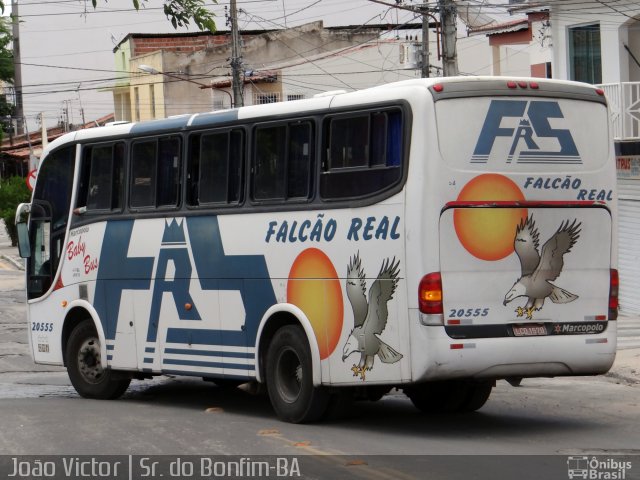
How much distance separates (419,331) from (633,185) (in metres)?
16.0

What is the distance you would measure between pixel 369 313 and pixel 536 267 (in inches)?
60.4

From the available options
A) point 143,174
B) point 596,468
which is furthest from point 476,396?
point 143,174

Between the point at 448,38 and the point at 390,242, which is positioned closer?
the point at 390,242

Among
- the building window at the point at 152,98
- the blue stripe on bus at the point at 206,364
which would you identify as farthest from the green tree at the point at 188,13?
the building window at the point at 152,98

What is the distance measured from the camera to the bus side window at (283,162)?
39.4 ft

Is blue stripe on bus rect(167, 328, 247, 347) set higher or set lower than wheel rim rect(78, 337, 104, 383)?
higher

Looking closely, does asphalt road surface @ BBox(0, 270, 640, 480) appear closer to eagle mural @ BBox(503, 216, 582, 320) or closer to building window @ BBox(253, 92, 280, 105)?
eagle mural @ BBox(503, 216, 582, 320)

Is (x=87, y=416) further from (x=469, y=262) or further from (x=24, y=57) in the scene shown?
(x=24, y=57)

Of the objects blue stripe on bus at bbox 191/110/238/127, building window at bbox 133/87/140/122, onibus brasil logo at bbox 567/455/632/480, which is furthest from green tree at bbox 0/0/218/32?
building window at bbox 133/87/140/122

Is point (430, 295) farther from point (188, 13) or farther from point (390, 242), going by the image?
point (188, 13)

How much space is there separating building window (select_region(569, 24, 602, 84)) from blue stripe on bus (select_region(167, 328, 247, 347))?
15997mm

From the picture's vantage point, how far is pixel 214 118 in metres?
13.2

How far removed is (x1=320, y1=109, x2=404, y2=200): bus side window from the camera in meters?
11.0

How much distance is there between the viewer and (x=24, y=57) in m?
75.0
